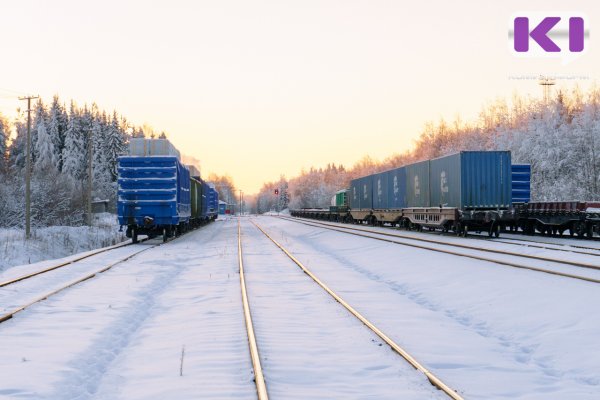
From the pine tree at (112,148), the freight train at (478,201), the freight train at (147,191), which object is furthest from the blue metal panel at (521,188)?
the pine tree at (112,148)

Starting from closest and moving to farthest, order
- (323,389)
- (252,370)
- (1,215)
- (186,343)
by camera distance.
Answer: (323,389)
(252,370)
(186,343)
(1,215)

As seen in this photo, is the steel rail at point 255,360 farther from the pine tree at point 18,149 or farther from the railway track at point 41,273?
the pine tree at point 18,149

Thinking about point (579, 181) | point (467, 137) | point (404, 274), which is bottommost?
point (404, 274)

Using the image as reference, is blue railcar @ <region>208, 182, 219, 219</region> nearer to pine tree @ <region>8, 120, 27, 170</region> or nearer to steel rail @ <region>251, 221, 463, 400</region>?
pine tree @ <region>8, 120, 27, 170</region>

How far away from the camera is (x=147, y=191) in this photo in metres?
24.5

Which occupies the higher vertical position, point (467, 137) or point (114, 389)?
point (467, 137)

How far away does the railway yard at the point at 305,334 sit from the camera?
5465mm

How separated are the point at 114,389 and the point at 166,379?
0.52 metres

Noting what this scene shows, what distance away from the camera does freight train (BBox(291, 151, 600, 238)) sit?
24.9m

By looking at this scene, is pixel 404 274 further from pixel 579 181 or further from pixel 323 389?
pixel 579 181

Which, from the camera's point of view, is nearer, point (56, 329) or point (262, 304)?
point (56, 329)

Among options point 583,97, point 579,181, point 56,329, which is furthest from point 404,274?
point 583,97

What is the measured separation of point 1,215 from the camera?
142 feet

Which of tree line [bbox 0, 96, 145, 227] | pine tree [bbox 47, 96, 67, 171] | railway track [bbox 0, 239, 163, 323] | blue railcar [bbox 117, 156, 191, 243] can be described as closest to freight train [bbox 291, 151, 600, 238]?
blue railcar [bbox 117, 156, 191, 243]
